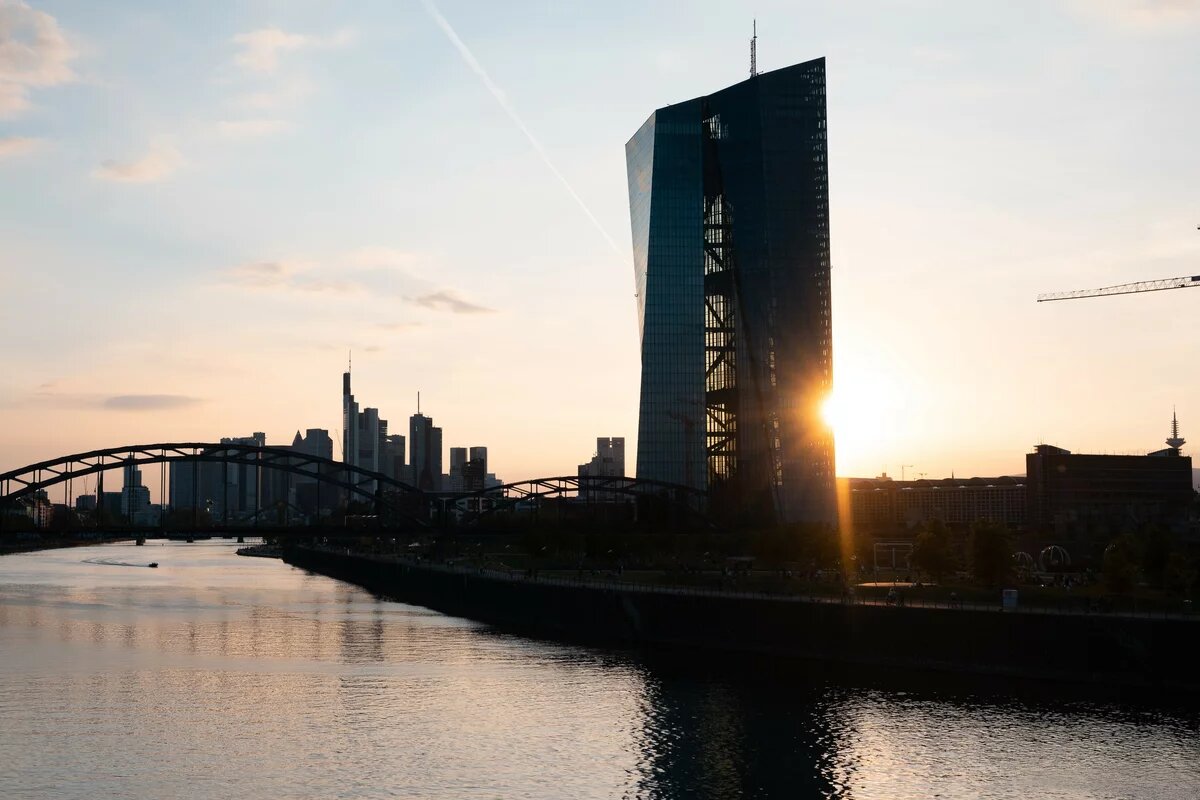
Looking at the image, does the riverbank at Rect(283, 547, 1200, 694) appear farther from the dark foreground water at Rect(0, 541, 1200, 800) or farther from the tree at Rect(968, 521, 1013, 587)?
the tree at Rect(968, 521, 1013, 587)

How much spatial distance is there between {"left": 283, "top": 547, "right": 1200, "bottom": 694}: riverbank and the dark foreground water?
166 inches

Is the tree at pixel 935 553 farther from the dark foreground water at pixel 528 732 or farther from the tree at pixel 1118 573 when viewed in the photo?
the dark foreground water at pixel 528 732

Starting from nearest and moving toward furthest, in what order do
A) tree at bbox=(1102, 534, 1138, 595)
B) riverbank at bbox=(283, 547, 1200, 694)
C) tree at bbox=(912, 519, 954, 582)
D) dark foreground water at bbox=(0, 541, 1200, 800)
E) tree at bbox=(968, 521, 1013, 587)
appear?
dark foreground water at bbox=(0, 541, 1200, 800)
riverbank at bbox=(283, 547, 1200, 694)
tree at bbox=(1102, 534, 1138, 595)
tree at bbox=(968, 521, 1013, 587)
tree at bbox=(912, 519, 954, 582)

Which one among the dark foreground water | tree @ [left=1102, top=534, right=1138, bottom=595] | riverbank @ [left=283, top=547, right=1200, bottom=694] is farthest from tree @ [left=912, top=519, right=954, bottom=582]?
the dark foreground water

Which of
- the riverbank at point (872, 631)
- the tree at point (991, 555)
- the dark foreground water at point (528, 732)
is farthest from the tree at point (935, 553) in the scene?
the dark foreground water at point (528, 732)

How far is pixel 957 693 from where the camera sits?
2783 inches

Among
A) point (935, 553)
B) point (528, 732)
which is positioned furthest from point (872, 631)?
point (528, 732)

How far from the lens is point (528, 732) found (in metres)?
62.9

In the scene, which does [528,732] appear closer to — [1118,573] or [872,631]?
[872,631]

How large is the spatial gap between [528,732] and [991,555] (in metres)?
47.9

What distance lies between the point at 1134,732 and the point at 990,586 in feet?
128

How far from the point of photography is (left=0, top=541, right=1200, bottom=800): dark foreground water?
5200 centimetres

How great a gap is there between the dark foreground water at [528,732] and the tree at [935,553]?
26463mm

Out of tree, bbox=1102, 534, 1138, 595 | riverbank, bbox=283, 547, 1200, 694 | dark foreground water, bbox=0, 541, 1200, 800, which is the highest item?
tree, bbox=1102, 534, 1138, 595
